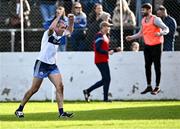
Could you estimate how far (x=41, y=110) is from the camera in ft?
57.4

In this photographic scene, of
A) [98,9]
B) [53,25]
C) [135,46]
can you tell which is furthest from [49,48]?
[135,46]

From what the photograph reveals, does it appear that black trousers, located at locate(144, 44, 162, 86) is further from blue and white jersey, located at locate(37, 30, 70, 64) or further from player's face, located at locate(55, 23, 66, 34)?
player's face, located at locate(55, 23, 66, 34)

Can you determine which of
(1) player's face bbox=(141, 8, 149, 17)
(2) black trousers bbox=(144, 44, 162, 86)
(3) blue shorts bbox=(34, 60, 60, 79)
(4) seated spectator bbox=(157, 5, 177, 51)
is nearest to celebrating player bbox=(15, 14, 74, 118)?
(3) blue shorts bbox=(34, 60, 60, 79)

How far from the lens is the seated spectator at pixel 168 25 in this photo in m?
21.6

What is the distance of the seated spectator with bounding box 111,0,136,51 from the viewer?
22141 mm

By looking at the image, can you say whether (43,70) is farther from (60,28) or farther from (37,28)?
(37,28)

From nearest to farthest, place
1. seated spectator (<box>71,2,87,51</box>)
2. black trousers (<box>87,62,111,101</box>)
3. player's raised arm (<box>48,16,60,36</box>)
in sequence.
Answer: player's raised arm (<box>48,16,60,36</box>) < black trousers (<box>87,62,111,101</box>) < seated spectator (<box>71,2,87,51</box>)

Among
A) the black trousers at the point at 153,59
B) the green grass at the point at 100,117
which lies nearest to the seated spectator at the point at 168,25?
the black trousers at the point at 153,59

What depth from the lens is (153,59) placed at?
2094 cm

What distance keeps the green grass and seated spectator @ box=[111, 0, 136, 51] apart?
344 cm

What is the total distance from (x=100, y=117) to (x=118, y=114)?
92 cm

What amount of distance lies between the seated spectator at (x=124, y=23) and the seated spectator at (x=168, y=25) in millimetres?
906

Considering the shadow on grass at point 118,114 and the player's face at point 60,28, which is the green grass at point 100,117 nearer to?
the shadow on grass at point 118,114

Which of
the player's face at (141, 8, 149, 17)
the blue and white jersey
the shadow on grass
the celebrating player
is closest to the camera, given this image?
the shadow on grass
